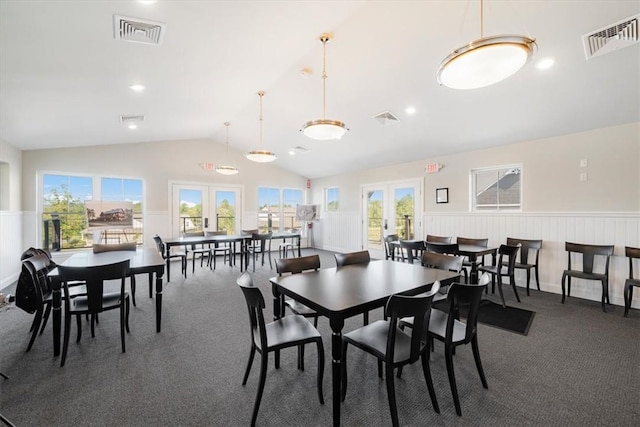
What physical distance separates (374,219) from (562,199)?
3.93 meters

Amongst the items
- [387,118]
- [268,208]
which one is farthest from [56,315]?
[268,208]

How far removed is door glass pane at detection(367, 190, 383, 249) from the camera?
728cm

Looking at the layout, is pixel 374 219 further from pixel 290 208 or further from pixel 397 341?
pixel 397 341

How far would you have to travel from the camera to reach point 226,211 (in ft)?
25.9

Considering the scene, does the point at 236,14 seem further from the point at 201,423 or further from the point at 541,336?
the point at 541,336

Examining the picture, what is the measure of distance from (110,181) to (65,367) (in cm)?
521

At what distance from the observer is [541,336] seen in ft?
9.16

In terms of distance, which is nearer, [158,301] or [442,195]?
[158,301]

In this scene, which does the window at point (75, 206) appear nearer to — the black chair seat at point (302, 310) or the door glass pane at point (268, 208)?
the door glass pane at point (268, 208)

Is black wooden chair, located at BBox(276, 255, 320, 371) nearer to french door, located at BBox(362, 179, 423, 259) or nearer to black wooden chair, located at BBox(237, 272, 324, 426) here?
black wooden chair, located at BBox(237, 272, 324, 426)

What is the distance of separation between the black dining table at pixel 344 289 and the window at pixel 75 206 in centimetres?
594

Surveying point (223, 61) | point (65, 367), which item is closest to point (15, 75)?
point (223, 61)

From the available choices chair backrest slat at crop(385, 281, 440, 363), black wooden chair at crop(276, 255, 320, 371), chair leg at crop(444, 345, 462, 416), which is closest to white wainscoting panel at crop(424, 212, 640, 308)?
chair leg at crop(444, 345, 462, 416)

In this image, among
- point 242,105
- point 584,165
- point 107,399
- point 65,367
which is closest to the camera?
point 107,399
